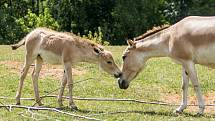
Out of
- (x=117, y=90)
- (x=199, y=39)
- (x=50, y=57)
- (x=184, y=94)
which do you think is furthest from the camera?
(x=117, y=90)

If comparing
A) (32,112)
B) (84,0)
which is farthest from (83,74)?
(84,0)

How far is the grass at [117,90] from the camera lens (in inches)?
396

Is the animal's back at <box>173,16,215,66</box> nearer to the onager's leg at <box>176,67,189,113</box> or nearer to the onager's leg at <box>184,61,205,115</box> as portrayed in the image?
the onager's leg at <box>184,61,205,115</box>

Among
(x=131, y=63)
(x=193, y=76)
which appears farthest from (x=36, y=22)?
(x=193, y=76)

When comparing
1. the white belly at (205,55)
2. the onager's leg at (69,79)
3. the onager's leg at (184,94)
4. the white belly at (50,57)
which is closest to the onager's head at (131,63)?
the onager's leg at (184,94)

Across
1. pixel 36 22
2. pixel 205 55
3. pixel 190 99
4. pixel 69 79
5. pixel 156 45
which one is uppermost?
pixel 36 22

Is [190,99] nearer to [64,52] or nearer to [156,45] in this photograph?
[156,45]

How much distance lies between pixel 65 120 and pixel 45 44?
2.16 m

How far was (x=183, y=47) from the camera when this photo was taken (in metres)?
10.4

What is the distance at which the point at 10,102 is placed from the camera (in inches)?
463

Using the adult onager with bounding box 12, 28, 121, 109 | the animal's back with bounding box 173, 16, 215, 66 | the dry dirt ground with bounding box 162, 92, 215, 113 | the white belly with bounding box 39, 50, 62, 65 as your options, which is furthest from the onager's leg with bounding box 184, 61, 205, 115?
the white belly with bounding box 39, 50, 62, 65

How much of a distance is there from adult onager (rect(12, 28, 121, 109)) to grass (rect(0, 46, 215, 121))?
85 cm

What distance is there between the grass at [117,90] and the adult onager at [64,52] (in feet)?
2.78

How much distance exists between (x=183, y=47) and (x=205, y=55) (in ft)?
1.52
